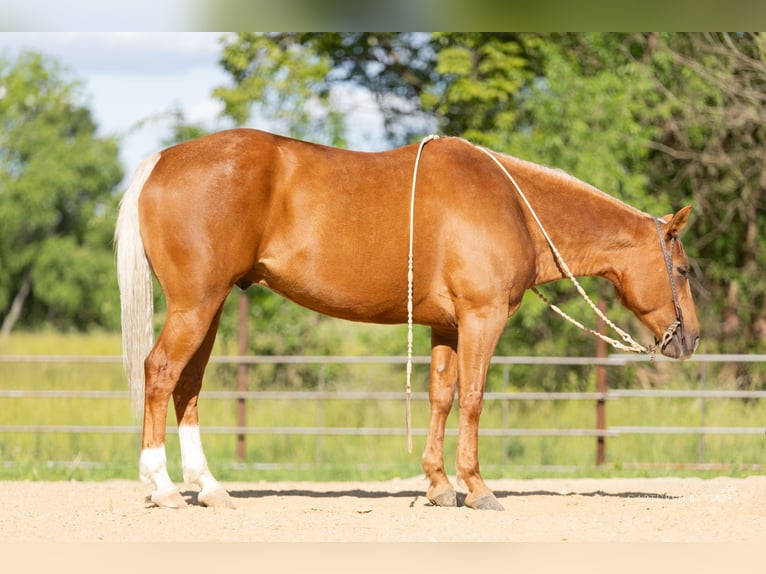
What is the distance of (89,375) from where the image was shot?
1518 cm

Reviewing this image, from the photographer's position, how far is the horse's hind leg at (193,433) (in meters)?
6.15

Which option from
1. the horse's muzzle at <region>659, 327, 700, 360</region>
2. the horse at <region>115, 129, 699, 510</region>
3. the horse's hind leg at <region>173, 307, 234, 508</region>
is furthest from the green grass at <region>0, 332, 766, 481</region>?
the horse at <region>115, 129, 699, 510</region>

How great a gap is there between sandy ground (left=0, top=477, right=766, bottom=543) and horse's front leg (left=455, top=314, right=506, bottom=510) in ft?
0.65

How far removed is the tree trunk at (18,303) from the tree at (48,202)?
4 cm

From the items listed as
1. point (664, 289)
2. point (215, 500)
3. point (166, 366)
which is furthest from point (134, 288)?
point (664, 289)

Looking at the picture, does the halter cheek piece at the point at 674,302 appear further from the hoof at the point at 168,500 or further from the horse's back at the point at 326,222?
the hoof at the point at 168,500

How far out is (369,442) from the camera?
36.7 feet

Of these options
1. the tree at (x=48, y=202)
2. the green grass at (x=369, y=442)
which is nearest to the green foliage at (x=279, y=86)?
the green grass at (x=369, y=442)

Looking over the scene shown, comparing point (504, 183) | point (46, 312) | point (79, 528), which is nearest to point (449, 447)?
point (504, 183)

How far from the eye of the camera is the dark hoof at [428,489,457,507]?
6.35 metres

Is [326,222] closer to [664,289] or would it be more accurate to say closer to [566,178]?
[566,178]

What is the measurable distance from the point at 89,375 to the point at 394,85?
21.6 ft

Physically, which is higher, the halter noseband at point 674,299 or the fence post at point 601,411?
the halter noseband at point 674,299

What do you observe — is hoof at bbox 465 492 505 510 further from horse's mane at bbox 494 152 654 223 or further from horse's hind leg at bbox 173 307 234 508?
horse's mane at bbox 494 152 654 223
